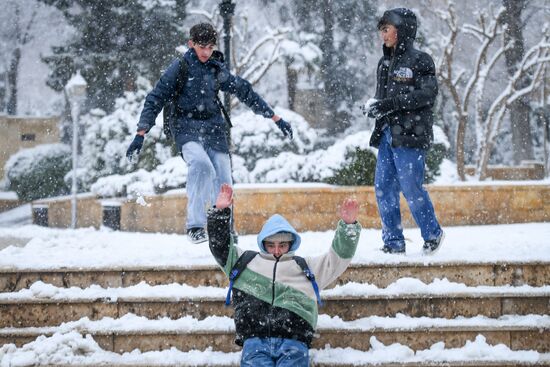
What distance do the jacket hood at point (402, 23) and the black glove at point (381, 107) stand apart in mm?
452

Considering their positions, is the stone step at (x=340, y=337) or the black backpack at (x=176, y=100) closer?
the stone step at (x=340, y=337)

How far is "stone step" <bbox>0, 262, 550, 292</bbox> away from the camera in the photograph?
175 inches

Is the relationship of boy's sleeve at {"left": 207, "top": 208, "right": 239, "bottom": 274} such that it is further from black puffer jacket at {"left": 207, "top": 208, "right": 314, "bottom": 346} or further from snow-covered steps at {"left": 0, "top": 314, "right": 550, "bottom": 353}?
snow-covered steps at {"left": 0, "top": 314, "right": 550, "bottom": 353}

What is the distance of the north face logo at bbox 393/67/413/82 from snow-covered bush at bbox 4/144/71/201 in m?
15.8

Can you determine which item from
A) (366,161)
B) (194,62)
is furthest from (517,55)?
(194,62)

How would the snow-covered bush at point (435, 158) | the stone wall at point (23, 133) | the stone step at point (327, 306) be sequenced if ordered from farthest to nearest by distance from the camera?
1. the stone wall at point (23, 133)
2. the snow-covered bush at point (435, 158)
3. the stone step at point (327, 306)

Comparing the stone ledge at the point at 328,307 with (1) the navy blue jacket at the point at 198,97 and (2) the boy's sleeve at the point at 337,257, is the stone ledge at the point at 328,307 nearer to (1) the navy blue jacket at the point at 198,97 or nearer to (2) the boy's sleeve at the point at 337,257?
(2) the boy's sleeve at the point at 337,257

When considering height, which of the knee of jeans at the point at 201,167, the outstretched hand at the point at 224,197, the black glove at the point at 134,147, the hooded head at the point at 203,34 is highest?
the hooded head at the point at 203,34

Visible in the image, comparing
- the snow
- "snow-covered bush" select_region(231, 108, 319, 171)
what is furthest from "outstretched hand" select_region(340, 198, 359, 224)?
the snow

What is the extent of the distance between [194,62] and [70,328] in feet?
7.61

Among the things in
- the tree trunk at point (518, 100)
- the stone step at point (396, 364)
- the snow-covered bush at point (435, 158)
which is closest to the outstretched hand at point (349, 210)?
the stone step at point (396, 364)

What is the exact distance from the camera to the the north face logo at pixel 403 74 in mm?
4941

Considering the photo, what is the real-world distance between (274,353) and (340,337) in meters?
0.68

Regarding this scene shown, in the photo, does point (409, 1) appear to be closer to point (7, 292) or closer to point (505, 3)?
point (505, 3)
